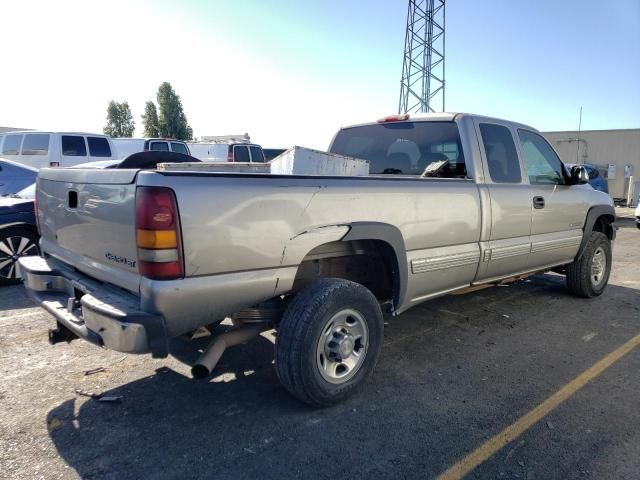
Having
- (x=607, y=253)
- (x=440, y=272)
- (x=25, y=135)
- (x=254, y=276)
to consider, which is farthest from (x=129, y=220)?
(x=25, y=135)

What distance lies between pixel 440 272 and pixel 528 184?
156cm

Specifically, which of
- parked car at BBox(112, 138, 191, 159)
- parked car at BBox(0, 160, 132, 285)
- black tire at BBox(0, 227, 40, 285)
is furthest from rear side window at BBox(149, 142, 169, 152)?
black tire at BBox(0, 227, 40, 285)

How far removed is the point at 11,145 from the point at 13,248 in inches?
384

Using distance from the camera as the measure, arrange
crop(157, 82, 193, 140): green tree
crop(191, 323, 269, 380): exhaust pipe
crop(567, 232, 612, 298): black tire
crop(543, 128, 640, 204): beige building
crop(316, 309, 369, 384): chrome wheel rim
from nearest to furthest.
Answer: crop(191, 323, 269, 380): exhaust pipe → crop(316, 309, 369, 384): chrome wheel rim → crop(567, 232, 612, 298): black tire → crop(543, 128, 640, 204): beige building → crop(157, 82, 193, 140): green tree

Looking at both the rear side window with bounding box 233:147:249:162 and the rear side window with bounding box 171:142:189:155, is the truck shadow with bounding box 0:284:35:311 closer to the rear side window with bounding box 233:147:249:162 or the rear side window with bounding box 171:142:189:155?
the rear side window with bounding box 171:142:189:155

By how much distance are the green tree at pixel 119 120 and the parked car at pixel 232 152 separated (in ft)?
105

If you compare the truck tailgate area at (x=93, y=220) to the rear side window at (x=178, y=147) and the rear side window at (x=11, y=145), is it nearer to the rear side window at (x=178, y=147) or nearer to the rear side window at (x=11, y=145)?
the rear side window at (x=11, y=145)

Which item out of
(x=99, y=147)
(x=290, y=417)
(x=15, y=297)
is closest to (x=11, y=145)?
(x=99, y=147)

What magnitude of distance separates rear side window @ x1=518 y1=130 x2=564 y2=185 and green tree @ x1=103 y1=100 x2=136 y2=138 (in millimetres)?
46797

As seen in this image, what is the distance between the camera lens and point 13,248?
5.73m

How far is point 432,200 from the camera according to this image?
11.8 feet

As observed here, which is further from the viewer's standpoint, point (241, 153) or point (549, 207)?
point (241, 153)

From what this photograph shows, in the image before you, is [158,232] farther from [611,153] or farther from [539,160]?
[611,153]

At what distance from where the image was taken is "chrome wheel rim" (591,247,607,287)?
5.80m
